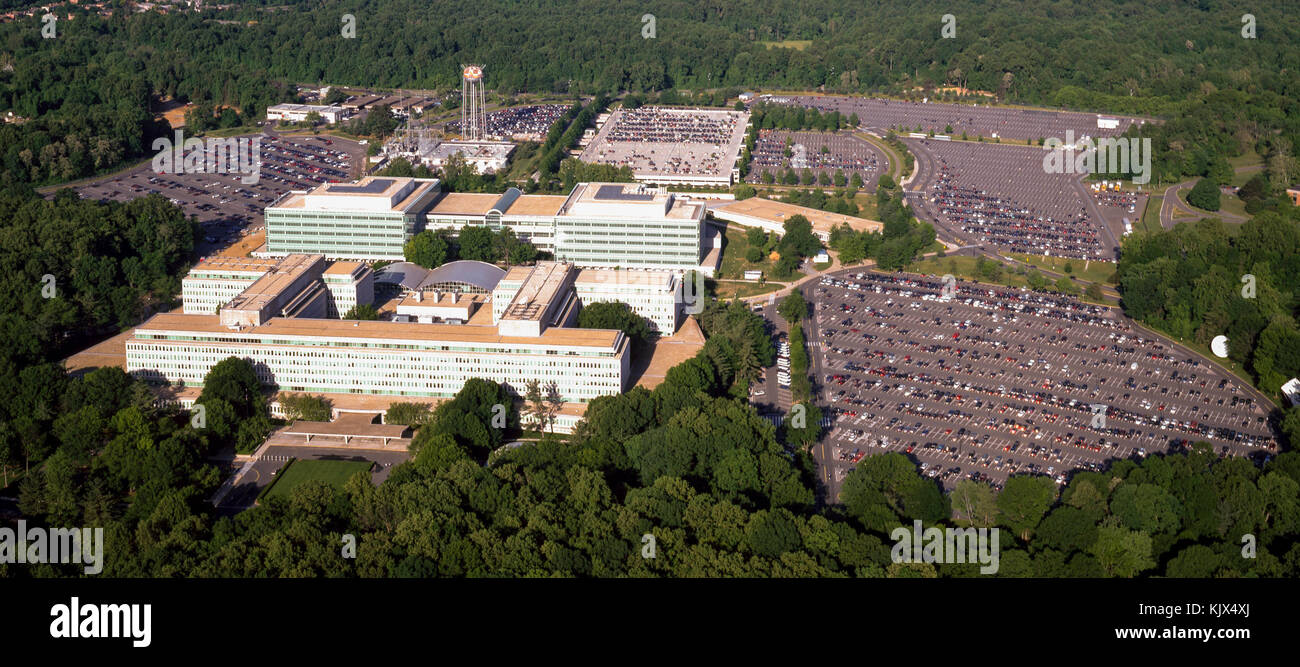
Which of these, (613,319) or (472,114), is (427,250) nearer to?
(613,319)

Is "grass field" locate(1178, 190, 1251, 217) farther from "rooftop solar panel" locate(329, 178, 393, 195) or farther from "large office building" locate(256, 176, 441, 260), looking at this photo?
"rooftop solar panel" locate(329, 178, 393, 195)

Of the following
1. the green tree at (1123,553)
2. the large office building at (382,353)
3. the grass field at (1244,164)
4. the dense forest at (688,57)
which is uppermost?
the dense forest at (688,57)

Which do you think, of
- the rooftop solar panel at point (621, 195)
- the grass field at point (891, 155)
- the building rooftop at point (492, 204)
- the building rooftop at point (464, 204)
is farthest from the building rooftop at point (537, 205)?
the grass field at point (891, 155)

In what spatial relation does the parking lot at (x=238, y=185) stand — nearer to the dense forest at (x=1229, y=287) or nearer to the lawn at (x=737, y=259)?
the lawn at (x=737, y=259)

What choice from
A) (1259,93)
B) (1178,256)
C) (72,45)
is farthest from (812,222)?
(72,45)

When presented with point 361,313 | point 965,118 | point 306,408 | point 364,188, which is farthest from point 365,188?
point 965,118

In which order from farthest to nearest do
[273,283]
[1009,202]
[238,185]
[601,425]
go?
[238,185] → [1009,202] → [273,283] → [601,425]

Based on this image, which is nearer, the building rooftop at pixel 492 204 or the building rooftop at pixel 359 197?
the building rooftop at pixel 359 197
